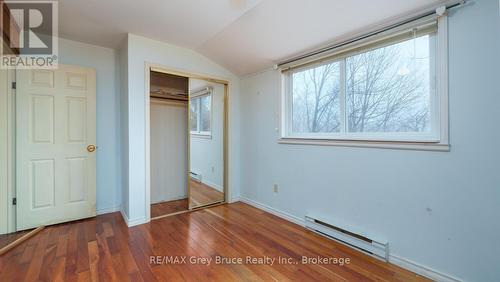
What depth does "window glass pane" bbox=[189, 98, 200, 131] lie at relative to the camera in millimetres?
3168

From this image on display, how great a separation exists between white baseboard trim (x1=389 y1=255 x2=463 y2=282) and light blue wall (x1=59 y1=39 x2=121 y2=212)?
11.1 feet

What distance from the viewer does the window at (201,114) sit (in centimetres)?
320

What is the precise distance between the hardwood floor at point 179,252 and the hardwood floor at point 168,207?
261 millimetres

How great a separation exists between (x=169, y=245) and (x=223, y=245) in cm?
54

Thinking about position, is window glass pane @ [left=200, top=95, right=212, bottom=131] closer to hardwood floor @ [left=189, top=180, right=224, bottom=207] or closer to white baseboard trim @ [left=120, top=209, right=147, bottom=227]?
hardwood floor @ [left=189, top=180, right=224, bottom=207]

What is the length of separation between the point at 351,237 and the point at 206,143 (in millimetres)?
2296

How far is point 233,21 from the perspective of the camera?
7.75ft

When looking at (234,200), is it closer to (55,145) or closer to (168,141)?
(168,141)

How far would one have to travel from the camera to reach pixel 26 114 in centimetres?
244

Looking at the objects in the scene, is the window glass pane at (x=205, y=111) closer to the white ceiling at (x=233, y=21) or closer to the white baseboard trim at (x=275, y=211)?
the white ceiling at (x=233, y=21)

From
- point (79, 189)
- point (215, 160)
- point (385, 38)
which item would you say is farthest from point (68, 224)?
point (385, 38)

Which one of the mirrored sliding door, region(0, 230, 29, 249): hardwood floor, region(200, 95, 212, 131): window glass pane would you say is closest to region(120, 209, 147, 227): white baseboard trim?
the mirrored sliding door

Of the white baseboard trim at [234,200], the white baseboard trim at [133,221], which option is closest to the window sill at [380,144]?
the white baseboard trim at [234,200]

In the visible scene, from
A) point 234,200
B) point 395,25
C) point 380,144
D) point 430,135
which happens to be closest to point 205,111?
point 234,200
